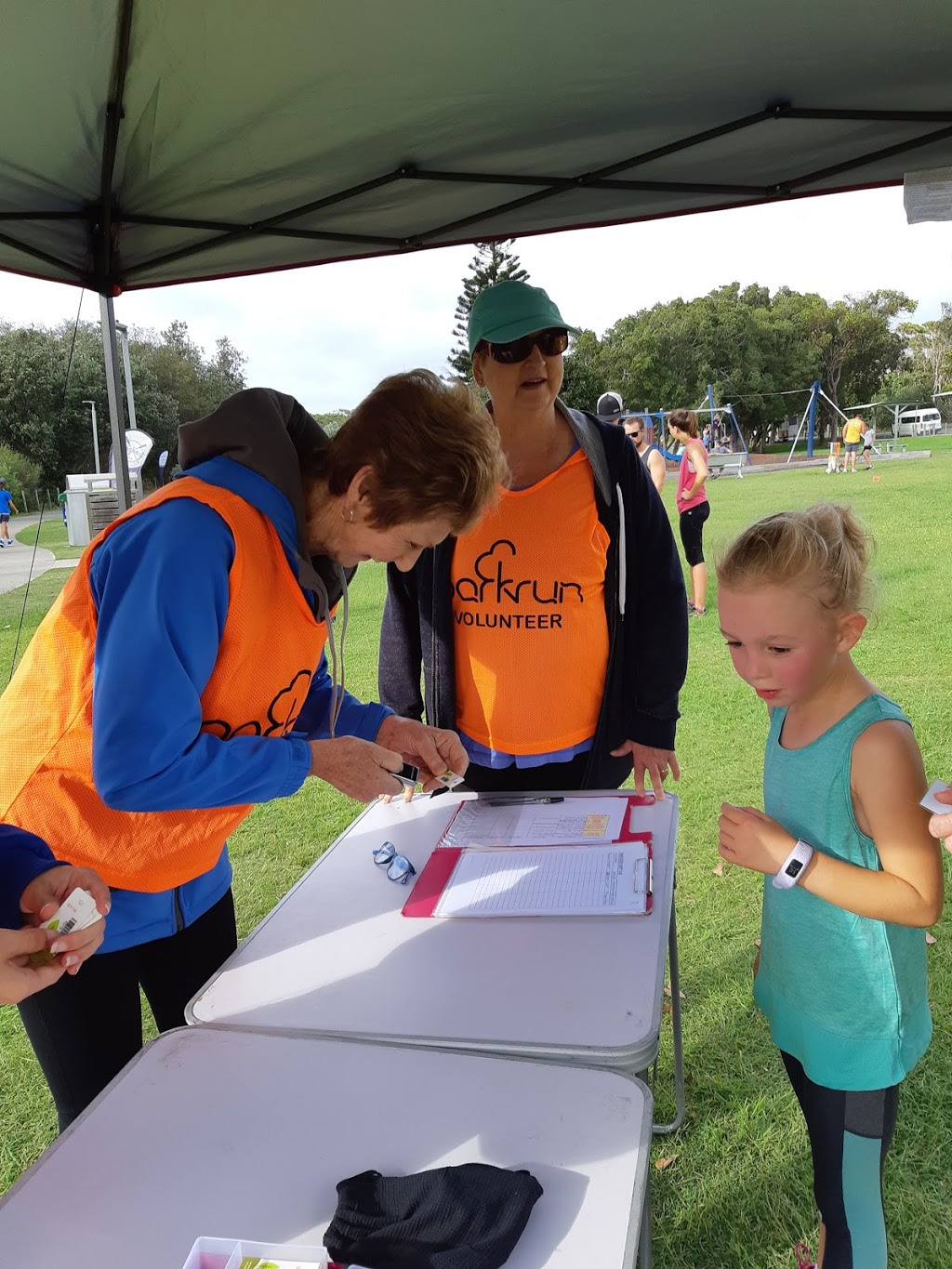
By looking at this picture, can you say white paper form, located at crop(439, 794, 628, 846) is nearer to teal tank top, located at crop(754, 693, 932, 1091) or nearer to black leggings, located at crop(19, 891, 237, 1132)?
teal tank top, located at crop(754, 693, 932, 1091)

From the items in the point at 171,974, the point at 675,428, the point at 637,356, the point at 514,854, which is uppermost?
the point at 637,356

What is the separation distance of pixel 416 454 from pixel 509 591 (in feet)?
2.10

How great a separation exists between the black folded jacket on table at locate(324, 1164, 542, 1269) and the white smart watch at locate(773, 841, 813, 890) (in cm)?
55

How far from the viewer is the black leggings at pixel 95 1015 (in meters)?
1.25

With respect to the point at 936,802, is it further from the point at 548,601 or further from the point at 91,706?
the point at 91,706

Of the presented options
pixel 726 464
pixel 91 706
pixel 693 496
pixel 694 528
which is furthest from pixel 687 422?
pixel 726 464

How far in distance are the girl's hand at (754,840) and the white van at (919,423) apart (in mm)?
39379

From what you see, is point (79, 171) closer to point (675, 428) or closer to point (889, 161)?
point (889, 161)

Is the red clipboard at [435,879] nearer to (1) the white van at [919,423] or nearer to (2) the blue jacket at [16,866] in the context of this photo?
(2) the blue jacket at [16,866]

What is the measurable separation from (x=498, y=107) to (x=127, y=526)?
124 cm

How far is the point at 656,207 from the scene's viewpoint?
2.31m

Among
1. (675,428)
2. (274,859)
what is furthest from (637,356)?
(274,859)

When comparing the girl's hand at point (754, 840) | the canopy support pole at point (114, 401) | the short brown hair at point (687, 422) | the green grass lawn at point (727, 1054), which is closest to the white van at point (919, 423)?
the short brown hair at point (687, 422)

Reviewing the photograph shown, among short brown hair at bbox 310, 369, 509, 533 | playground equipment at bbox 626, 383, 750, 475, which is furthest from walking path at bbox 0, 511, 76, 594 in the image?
playground equipment at bbox 626, 383, 750, 475
